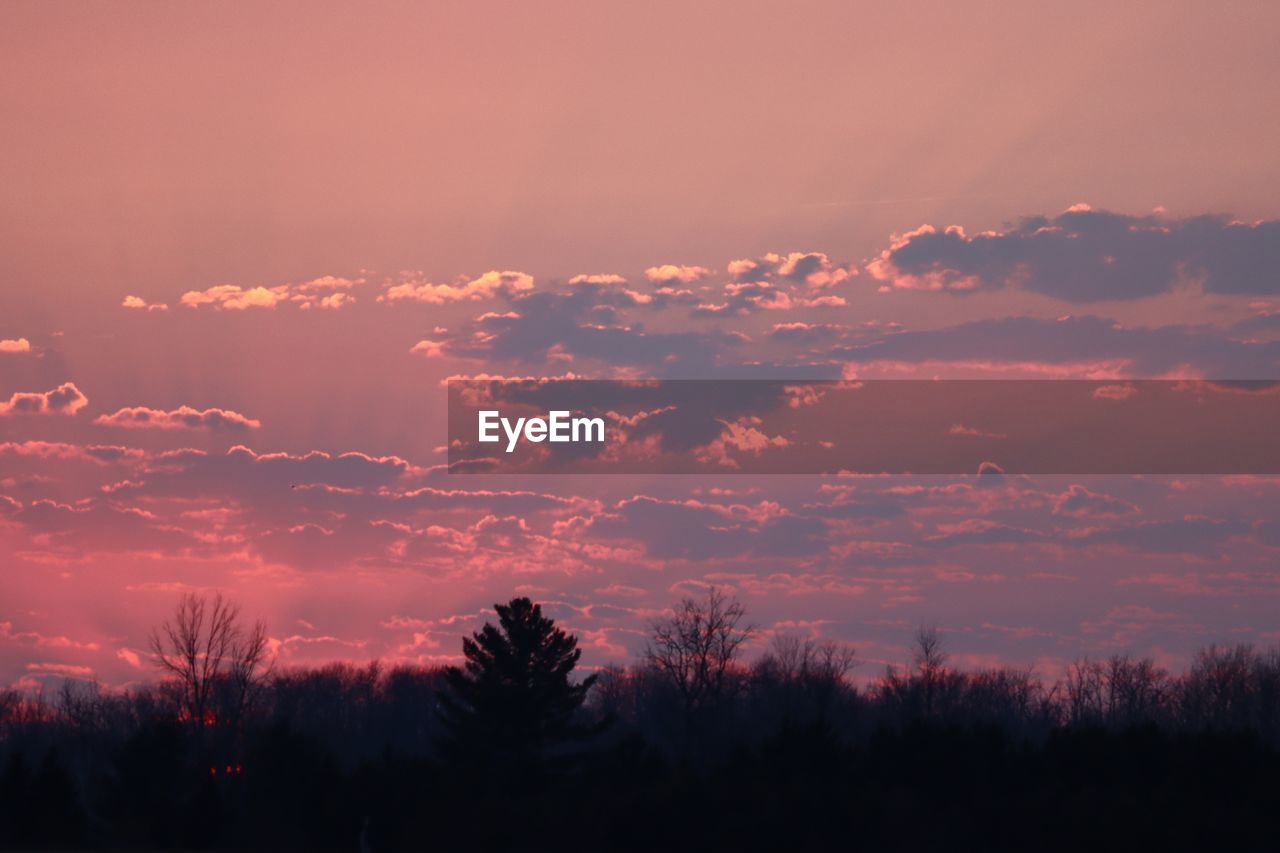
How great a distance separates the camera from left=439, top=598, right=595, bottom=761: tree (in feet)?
226

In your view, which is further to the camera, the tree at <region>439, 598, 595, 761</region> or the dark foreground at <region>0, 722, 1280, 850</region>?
the tree at <region>439, 598, 595, 761</region>

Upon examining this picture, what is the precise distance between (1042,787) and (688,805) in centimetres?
1097

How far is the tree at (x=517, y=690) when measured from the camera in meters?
68.8

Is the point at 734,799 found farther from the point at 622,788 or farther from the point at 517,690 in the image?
the point at 517,690

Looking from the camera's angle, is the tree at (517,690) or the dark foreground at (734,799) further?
the tree at (517,690)

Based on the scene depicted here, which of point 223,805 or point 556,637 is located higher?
point 556,637

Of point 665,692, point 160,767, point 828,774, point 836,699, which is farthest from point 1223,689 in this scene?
point 160,767

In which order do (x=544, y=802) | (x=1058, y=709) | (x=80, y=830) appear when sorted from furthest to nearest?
Answer: (x=1058, y=709), (x=80, y=830), (x=544, y=802)

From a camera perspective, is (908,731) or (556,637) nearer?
(908,731)

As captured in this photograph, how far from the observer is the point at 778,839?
44031mm

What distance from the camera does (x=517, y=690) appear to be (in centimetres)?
6931

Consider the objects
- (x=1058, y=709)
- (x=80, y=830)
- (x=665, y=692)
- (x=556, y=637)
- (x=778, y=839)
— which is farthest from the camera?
(x=1058, y=709)

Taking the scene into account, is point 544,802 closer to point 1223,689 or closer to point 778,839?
point 778,839

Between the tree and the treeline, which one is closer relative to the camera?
the treeline
